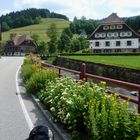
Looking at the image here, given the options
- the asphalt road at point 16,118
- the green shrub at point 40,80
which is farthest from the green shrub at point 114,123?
the green shrub at point 40,80

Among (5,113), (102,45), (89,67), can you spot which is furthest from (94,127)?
(102,45)

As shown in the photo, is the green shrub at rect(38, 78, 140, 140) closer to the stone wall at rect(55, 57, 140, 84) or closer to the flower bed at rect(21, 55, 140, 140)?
the flower bed at rect(21, 55, 140, 140)

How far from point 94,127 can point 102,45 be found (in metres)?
109

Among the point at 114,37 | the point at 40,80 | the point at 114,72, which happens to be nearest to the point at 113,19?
the point at 114,37

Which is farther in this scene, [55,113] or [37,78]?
[37,78]

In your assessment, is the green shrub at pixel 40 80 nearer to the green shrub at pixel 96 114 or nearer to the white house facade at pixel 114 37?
the green shrub at pixel 96 114

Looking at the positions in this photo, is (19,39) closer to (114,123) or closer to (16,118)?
(16,118)

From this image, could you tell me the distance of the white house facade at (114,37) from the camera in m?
111

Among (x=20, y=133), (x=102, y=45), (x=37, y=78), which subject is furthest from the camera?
(x=102, y=45)

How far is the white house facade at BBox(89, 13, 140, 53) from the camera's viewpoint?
364 ft

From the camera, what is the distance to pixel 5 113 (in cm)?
1277

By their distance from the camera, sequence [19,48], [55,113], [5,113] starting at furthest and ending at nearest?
[19,48]
[5,113]
[55,113]

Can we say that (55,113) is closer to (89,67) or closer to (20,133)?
(20,133)

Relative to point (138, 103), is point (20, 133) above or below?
below
